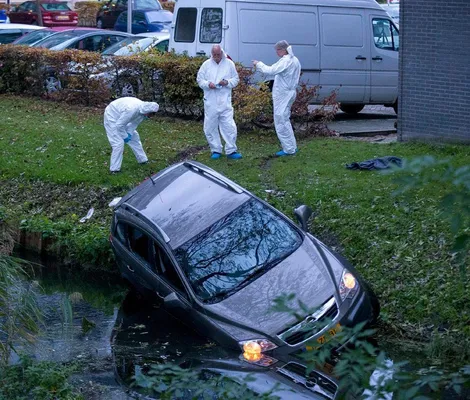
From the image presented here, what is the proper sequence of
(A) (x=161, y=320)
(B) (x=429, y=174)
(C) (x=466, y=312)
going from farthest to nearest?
1. (A) (x=161, y=320)
2. (C) (x=466, y=312)
3. (B) (x=429, y=174)

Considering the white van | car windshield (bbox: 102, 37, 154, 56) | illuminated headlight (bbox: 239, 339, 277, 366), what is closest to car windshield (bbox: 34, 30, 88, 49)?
car windshield (bbox: 102, 37, 154, 56)

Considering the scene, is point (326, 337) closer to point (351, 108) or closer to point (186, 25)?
point (186, 25)

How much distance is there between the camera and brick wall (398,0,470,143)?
13.4m

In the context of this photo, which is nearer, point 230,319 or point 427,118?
point 230,319

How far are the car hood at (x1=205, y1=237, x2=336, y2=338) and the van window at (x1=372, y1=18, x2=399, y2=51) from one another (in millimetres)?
10660

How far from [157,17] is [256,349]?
2619cm

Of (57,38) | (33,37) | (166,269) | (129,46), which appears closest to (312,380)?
(166,269)

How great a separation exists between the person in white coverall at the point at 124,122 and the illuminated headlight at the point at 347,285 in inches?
189

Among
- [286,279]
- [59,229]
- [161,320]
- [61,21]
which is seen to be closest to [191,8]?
[59,229]

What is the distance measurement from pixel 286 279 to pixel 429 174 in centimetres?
483

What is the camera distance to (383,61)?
18062mm

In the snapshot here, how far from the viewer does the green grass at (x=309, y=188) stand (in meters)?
9.01

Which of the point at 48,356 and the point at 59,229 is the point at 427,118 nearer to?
the point at 59,229

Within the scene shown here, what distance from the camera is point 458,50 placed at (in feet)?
44.1
